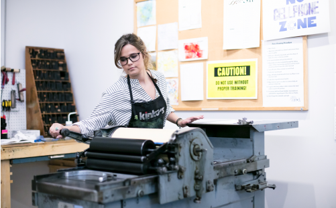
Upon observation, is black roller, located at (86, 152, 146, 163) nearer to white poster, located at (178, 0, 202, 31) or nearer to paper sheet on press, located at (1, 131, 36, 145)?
paper sheet on press, located at (1, 131, 36, 145)

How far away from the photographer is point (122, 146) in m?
1.30

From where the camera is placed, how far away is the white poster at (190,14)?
2.93m

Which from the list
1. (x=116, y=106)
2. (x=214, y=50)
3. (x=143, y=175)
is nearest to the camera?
(x=143, y=175)

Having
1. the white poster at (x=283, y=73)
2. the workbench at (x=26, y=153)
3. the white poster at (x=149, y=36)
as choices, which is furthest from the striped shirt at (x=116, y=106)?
the white poster at (x=149, y=36)

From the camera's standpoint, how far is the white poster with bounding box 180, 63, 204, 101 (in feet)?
9.48

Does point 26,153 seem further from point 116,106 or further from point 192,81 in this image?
point 192,81

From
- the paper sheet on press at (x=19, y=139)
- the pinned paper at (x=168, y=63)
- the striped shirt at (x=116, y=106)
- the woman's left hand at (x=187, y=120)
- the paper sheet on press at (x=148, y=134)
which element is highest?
the pinned paper at (x=168, y=63)

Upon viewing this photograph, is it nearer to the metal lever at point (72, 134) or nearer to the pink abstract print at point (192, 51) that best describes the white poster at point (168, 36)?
the pink abstract print at point (192, 51)

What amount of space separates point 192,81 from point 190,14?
596 mm

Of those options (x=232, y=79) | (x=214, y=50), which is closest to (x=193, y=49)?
(x=214, y=50)

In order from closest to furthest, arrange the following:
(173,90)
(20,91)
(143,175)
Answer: (143,175) → (173,90) → (20,91)

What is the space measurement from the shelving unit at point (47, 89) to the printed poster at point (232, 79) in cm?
176

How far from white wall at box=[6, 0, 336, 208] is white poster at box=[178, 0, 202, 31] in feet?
2.03

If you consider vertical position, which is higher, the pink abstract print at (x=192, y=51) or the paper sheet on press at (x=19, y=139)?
the pink abstract print at (x=192, y=51)
